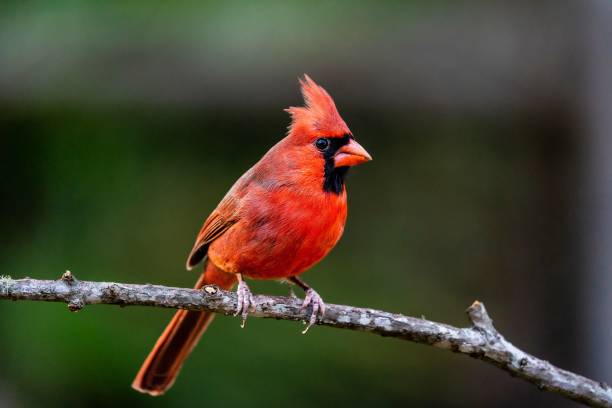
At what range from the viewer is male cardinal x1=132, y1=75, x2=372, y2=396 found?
341 centimetres

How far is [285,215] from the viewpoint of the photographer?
3420mm

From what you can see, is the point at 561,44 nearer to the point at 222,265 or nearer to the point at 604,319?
the point at 604,319

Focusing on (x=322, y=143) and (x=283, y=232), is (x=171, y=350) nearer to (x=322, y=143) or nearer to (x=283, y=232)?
(x=283, y=232)

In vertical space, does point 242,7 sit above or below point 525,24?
above

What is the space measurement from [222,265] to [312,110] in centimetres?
76

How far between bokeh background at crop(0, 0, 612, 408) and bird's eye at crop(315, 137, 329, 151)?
1.62m

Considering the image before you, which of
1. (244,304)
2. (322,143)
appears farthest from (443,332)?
(322,143)

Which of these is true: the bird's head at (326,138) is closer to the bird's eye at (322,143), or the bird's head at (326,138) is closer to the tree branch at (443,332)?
the bird's eye at (322,143)

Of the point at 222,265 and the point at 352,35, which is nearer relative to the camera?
the point at 222,265

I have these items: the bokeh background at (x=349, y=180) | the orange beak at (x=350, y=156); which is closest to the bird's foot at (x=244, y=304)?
the orange beak at (x=350, y=156)

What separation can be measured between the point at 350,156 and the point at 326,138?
5.7 inches

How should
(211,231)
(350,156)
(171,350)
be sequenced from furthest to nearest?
(171,350) → (211,231) → (350,156)

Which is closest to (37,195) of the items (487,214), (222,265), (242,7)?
(242,7)

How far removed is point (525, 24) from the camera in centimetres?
564
